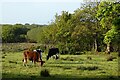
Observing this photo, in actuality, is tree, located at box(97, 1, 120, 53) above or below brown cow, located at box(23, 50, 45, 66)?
above

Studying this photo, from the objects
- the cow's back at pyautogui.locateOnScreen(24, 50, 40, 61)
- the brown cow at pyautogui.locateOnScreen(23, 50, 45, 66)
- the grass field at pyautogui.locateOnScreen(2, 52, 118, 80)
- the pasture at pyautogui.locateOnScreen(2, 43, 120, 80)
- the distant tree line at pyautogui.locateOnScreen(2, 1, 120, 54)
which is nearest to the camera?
the pasture at pyautogui.locateOnScreen(2, 43, 120, 80)

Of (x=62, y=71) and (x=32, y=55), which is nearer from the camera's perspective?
(x=62, y=71)

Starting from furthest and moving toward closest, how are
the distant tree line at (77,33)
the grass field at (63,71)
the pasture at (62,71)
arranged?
the distant tree line at (77,33) → the grass field at (63,71) → the pasture at (62,71)

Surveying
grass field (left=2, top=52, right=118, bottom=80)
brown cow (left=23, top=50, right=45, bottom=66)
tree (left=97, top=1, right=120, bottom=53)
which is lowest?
grass field (left=2, top=52, right=118, bottom=80)

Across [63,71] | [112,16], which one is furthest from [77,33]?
[63,71]

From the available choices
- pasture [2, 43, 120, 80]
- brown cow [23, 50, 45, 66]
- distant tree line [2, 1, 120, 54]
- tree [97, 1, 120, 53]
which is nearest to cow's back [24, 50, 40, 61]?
brown cow [23, 50, 45, 66]

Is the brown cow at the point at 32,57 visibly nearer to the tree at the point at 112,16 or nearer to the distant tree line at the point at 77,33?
the tree at the point at 112,16

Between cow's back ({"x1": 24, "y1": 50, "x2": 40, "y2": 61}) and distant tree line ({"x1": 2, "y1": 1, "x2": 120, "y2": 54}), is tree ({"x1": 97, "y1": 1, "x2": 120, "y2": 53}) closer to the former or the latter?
cow's back ({"x1": 24, "y1": 50, "x2": 40, "y2": 61})

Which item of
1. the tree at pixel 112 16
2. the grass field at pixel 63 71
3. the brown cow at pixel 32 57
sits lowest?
the grass field at pixel 63 71

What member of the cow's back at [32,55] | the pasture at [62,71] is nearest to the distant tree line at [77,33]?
the cow's back at [32,55]

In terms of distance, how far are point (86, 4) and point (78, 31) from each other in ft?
14.7

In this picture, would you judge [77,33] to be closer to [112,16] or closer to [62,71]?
[112,16]

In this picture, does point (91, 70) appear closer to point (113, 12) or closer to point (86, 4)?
point (113, 12)

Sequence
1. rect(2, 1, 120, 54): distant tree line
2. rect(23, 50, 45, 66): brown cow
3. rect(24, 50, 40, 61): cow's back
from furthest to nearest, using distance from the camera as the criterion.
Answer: rect(2, 1, 120, 54): distant tree line → rect(24, 50, 40, 61): cow's back → rect(23, 50, 45, 66): brown cow
